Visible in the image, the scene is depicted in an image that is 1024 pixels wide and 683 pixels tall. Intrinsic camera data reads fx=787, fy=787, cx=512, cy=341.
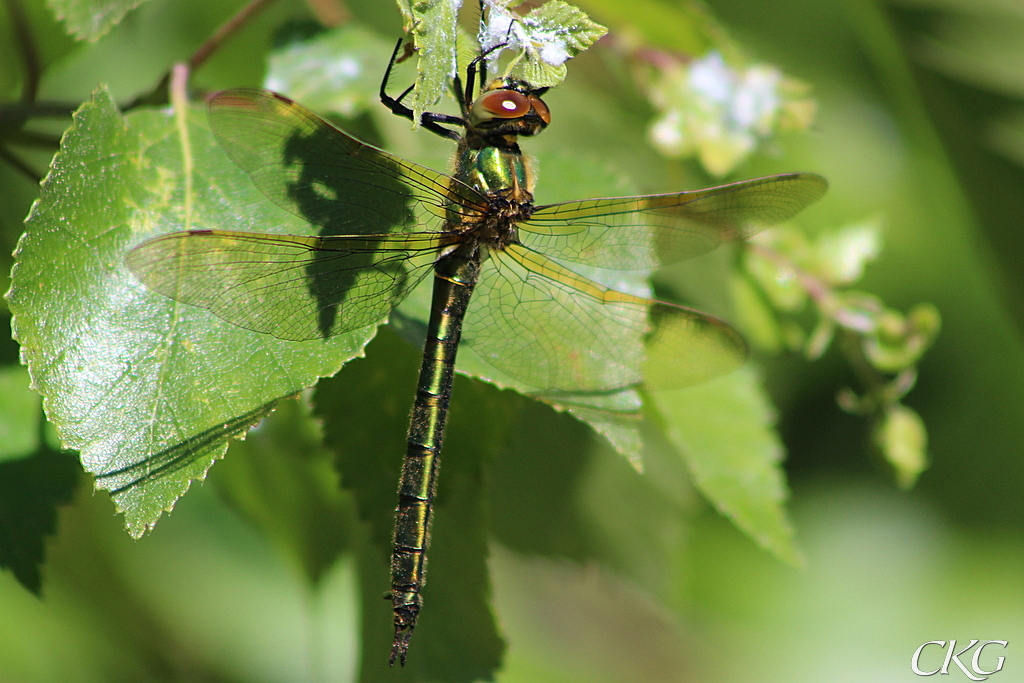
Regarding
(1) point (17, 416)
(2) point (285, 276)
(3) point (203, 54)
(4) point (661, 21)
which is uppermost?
(4) point (661, 21)

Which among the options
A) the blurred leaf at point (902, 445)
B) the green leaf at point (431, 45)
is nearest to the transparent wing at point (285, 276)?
the green leaf at point (431, 45)

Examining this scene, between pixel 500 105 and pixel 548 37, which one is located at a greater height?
pixel 500 105

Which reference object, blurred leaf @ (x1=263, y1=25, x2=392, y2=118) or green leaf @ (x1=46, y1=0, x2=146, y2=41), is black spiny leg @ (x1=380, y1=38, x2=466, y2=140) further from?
green leaf @ (x1=46, y1=0, x2=146, y2=41)

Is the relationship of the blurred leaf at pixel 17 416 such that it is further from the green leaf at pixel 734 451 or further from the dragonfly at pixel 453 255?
the green leaf at pixel 734 451

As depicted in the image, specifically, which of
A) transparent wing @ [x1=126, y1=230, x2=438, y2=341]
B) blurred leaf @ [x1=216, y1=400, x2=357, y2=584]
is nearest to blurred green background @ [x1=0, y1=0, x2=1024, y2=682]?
blurred leaf @ [x1=216, y1=400, x2=357, y2=584]

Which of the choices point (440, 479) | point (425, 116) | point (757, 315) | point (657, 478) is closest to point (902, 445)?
point (757, 315)

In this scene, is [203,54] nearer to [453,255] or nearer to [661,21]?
[453,255]

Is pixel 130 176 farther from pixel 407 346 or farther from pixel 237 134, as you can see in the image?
pixel 407 346
